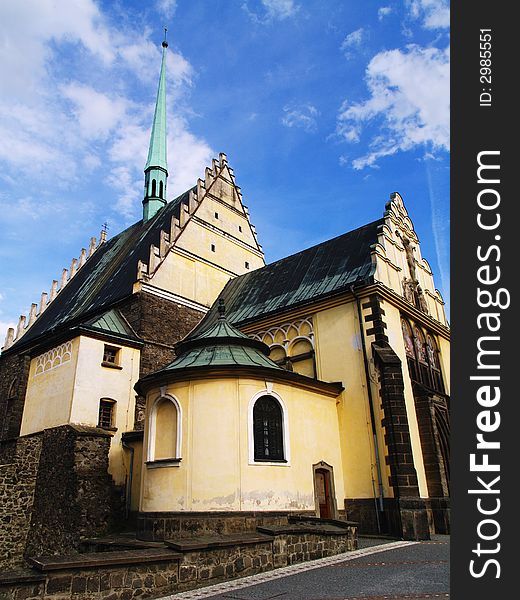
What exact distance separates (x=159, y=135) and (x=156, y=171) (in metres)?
3.72

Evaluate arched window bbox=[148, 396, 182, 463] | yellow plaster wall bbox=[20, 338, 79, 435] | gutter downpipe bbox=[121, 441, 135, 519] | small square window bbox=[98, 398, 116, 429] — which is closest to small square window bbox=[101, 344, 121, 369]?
yellow plaster wall bbox=[20, 338, 79, 435]

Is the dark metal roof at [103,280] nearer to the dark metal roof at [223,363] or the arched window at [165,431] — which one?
the dark metal roof at [223,363]

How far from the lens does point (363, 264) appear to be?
63.5 feet

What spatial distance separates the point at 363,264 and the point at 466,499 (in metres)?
15.5

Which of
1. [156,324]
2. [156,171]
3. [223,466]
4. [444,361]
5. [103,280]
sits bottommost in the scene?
[223,466]

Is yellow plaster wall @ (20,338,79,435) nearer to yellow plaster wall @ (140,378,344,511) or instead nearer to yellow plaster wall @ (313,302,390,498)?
yellow plaster wall @ (140,378,344,511)

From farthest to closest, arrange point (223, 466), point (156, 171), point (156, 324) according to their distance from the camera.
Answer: point (156, 171) < point (156, 324) < point (223, 466)

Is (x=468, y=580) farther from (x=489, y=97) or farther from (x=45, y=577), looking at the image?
(x=45, y=577)

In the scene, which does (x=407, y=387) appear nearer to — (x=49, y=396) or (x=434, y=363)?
(x=434, y=363)

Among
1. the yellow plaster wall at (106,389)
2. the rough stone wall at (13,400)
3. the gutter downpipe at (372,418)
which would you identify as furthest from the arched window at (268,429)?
the rough stone wall at (13,400)

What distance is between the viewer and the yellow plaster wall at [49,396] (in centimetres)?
1780

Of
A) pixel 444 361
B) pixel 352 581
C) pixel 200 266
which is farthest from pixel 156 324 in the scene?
pixel 352 581

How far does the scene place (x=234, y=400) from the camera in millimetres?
13477

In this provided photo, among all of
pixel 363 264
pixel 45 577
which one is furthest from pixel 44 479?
pixel 363 264
